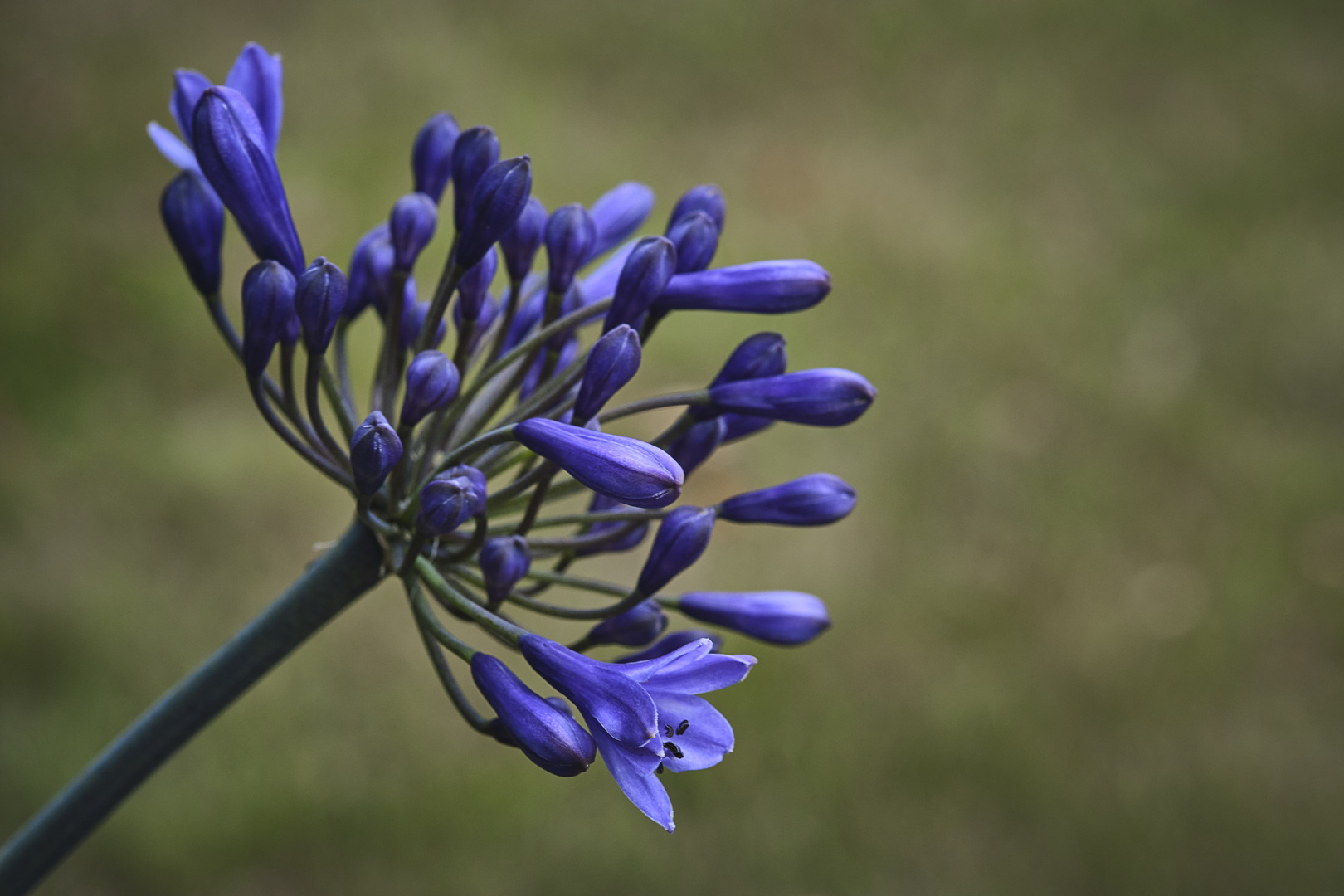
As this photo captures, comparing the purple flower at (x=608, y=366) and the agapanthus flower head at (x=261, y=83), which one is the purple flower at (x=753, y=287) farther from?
the agapanthus flower head at (x=261, y=83)

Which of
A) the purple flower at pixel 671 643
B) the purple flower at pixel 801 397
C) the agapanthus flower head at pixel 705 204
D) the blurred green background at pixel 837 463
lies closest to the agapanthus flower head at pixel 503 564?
the purple flower at pixel 671 643

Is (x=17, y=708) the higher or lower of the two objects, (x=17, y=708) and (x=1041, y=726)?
the lower

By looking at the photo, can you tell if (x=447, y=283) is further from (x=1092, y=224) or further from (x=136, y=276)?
(x=1092, y=224)

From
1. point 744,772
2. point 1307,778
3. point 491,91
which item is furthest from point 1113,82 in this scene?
point 744,772

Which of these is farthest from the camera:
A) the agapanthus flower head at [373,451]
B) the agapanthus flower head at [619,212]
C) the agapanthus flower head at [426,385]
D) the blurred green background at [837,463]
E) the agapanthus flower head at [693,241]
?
the blurred green background at [837,463]

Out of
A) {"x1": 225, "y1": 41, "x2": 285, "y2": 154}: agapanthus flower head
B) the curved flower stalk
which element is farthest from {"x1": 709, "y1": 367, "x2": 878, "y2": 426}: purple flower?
{"x1": 225, "y1": 41, "x2": 285, "y2": 154}: agapanthus flower head
